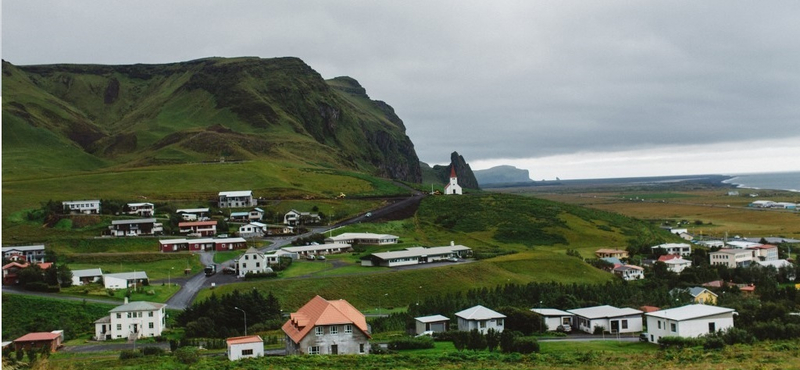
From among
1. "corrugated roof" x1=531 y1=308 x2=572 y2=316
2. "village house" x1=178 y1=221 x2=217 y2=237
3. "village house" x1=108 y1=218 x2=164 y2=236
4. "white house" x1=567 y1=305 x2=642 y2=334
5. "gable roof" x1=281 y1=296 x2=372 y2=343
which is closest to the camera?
"gable roof" x1=281 y1=296 x2=372 y2=343

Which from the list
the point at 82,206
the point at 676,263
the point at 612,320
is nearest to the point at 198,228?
the point at 82,206

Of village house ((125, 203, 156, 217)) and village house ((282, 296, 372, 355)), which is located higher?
village house ((125, 203, 156, 217))

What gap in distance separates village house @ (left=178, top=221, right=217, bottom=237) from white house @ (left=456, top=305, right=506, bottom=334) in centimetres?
4874

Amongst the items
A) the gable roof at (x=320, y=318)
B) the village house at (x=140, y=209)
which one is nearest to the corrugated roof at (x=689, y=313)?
the gable roof at (x=320, y=318)

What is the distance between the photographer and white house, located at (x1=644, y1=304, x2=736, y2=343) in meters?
35.7

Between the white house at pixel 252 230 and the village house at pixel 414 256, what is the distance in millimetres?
22481

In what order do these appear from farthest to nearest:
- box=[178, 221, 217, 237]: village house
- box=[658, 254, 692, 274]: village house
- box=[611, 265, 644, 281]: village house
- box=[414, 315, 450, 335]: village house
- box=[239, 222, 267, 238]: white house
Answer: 1. box=[239, 222, 267, 238]: white house
2. box=[178, 221, 217, 237]: village house
3. box=[658, 254, 692, 274]: village house
4. box=[611, 265, 644, 281]: village house
5. box=[414, 315, 450, 335]: village house

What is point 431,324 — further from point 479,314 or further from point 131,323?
point 131,323

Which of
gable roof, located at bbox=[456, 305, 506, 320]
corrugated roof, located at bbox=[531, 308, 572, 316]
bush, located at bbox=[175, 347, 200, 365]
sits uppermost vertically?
bush, located at bbox=[175, 347, 200, 365]

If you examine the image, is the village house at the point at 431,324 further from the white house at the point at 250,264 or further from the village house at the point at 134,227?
the village house at the point at 134,227

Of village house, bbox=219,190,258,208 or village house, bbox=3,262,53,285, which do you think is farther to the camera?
village house, bbox=219,190,258,208

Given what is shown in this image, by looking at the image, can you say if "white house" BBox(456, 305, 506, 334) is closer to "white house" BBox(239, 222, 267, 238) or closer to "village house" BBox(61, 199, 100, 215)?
"white house" BBox(239, 222, 267, 238)

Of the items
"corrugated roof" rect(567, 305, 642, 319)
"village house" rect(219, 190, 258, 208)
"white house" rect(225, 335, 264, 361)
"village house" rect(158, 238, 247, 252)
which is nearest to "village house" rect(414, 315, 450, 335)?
"corrugated roof" rect(567, 305, 642, 319)

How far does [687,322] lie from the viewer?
36.0 meters
